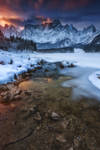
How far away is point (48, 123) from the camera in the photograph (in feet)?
11.4

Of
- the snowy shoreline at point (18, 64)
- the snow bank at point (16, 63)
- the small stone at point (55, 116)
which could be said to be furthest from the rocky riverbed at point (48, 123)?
the snow bank at point (16, 63)

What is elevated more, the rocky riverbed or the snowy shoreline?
the snowy shoreline

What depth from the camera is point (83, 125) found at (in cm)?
336

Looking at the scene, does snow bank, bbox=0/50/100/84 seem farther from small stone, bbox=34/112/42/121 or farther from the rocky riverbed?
small stone, bbox=34/112/42/121

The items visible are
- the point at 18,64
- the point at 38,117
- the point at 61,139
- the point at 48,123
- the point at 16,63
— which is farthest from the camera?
the point at 16,63

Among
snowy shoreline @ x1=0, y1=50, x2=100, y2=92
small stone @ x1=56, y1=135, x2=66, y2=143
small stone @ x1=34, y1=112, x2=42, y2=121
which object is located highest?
snowy shoreline @ x1=0, y1=50, x2=100, y2=92

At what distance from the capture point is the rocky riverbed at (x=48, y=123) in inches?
106

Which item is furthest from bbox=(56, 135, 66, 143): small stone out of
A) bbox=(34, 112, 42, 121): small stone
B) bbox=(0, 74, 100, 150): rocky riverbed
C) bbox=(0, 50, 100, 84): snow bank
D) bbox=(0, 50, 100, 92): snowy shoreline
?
bbox=(0, 50, 100, 84): snow bank

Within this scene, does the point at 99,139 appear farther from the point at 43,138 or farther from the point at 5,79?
the point at 5,79

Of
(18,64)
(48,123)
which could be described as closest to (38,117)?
(48,123)

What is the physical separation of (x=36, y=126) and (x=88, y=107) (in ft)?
9.06

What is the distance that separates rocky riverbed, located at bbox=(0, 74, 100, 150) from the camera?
8.80 feet

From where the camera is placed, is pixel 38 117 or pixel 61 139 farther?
pixel 38 117

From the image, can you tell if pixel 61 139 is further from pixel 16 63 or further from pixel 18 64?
pixel 16 63
